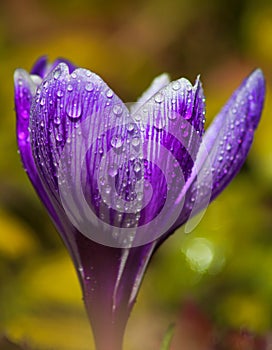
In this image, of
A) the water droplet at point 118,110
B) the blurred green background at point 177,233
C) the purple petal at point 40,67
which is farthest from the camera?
the blurred green background at point 177,233

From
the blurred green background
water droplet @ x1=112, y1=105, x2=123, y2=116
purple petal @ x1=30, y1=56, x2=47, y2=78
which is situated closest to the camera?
water droplet @ x1=112, y1=105, x2=123, y2=116

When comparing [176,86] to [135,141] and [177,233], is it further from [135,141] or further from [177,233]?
[177,233]

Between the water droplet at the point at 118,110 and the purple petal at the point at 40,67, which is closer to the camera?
the water droplet at the point at 118,110

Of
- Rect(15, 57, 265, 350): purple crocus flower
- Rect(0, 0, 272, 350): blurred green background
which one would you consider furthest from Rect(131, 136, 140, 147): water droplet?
Rect(0, 0, 272, 350): blurred green background

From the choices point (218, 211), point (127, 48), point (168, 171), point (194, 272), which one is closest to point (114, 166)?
point (168, 171)

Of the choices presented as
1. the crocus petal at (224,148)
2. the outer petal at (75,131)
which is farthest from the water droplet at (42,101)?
the crocus petal at (224,148)

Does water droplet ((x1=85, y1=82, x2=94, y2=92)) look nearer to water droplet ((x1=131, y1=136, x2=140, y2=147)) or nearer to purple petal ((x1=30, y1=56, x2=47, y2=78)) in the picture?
water droplet ((x1=131, y1=136, x2=140, y2=147))

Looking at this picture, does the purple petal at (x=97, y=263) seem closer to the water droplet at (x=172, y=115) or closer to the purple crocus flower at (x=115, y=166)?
the purple crocus flower at (x=115, y=166)

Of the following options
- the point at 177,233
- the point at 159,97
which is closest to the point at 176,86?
the point at 159,97

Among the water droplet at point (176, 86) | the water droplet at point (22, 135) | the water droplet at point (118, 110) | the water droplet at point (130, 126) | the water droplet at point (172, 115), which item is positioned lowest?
the water droplet at point (130, 126)
